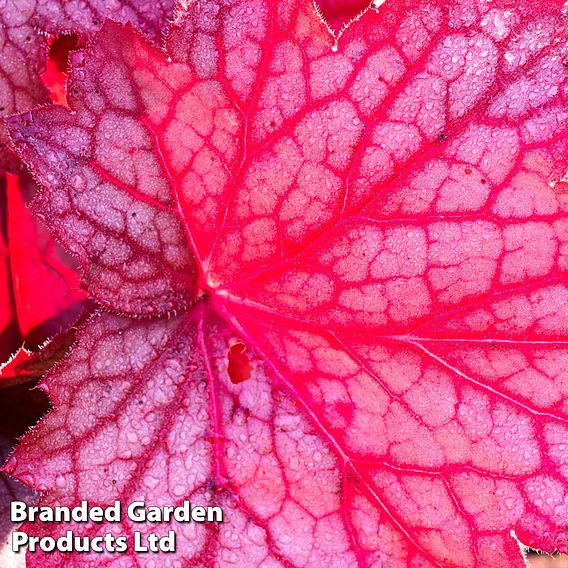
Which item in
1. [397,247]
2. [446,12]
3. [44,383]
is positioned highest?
[446,12]

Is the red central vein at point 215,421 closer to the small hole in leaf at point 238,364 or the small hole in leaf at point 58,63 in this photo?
the small hole in leaf at point 238,364

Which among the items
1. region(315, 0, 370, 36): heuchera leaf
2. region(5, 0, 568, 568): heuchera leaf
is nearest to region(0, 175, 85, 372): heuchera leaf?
region(5, 0, 568, 568): heuchera leaf

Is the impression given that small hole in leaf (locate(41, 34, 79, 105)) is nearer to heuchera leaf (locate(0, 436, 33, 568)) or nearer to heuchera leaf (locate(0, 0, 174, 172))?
heuchera leaf (locate(0, 0, 174, 172))

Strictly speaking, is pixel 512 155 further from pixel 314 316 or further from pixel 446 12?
pixel 314 316

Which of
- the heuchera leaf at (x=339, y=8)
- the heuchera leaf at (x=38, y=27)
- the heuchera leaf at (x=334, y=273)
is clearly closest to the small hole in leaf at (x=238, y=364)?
the heuchera leaf at (x=334, y=273)

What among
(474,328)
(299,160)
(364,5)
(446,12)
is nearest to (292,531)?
(474,328)
